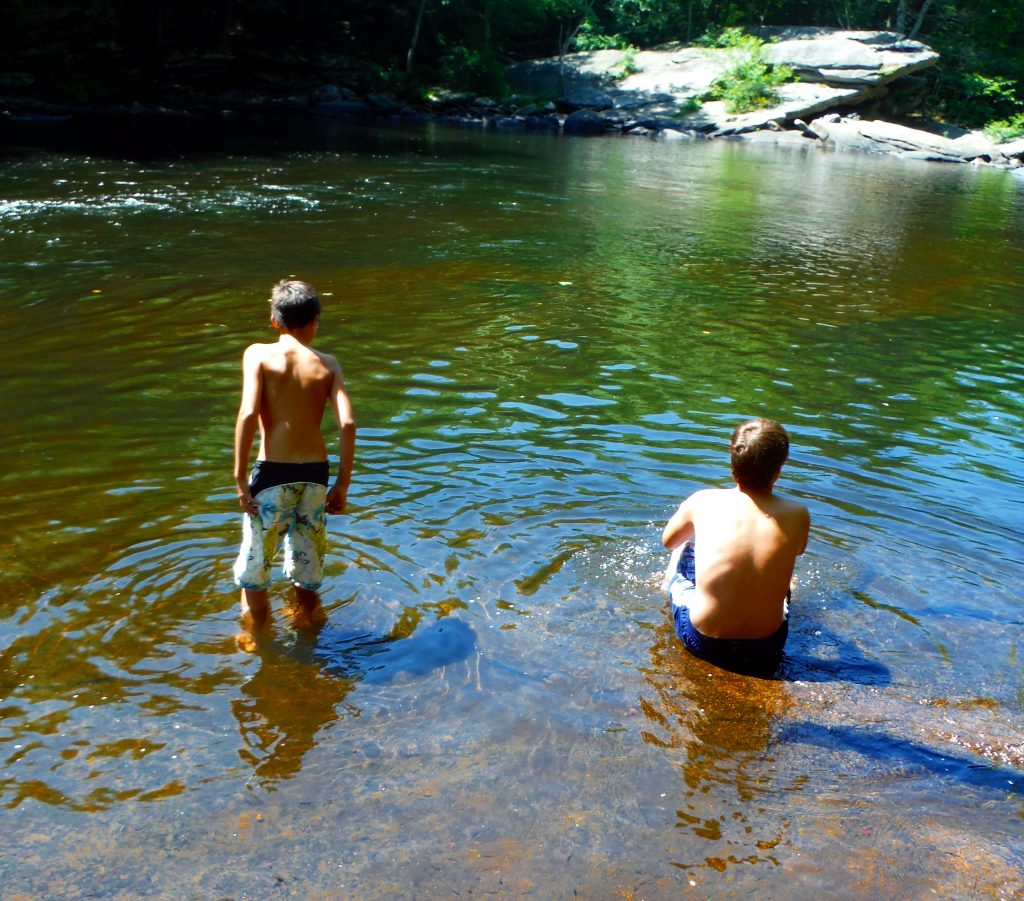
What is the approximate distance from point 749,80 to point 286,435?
46128 mm

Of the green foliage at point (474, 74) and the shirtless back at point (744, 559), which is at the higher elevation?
the green foliage at point (474, 74)

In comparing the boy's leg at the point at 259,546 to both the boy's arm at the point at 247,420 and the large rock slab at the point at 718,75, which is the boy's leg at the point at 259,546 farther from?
the large rock slab at the point at 718,75

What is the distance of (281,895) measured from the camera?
325 cm

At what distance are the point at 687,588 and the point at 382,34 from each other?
46951mm

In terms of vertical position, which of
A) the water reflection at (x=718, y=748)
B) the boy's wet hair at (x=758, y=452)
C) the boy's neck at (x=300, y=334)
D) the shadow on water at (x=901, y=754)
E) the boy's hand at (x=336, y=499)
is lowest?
the shadow on water at (x=901, y=754)

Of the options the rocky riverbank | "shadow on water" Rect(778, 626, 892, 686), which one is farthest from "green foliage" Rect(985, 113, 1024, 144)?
"shadow on water" Rect(778, 626, 892, 686)

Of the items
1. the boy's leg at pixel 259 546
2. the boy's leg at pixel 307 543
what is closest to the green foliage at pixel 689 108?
the boy's leg at pixel 307 543

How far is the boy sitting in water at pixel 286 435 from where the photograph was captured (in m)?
4.56

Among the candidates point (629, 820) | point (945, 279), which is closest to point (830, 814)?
point (629, 820)

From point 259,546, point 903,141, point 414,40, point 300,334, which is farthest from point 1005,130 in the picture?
point 259,546

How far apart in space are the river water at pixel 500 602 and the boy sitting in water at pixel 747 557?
0.18 meters

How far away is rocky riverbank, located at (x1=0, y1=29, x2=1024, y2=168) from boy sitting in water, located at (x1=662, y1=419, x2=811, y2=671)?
1312 inches

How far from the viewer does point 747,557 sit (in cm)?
460

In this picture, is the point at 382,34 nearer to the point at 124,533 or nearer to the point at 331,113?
the point at 331,113
